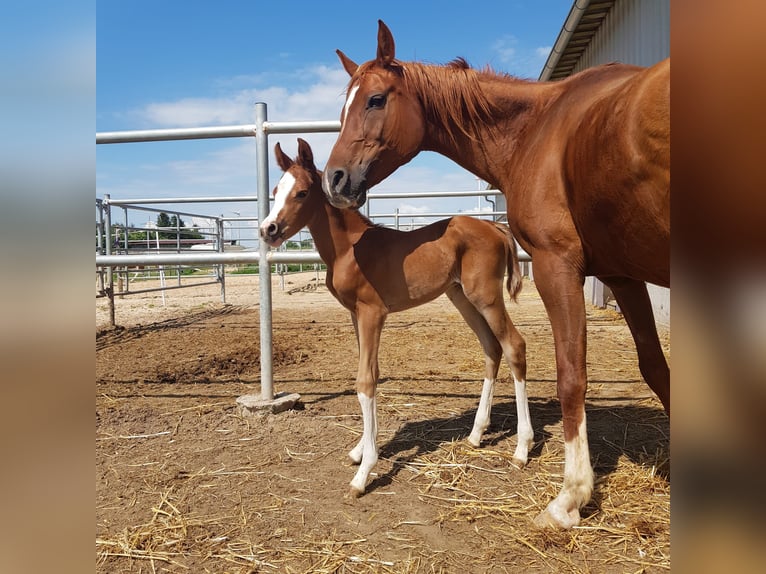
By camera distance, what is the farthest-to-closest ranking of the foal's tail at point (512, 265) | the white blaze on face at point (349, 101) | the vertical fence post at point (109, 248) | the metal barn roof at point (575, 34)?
the metal barn roof at point (575, 34), the vertical fence post at point (109, 248), the foal's tail at point (512, 265), the white blaze on face at point (349, 101)

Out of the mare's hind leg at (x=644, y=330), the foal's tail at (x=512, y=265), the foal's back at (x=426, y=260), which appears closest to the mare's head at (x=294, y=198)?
the foal's back at (x=426, y=260)

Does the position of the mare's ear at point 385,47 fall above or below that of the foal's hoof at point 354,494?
above

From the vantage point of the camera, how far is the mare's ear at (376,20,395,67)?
1.98 meters

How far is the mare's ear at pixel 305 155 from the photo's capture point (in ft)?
7.73

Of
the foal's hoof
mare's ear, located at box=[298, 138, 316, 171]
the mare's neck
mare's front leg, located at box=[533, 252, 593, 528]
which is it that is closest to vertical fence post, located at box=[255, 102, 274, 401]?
mare's ear, located at box=[298, 138, 316, 171]

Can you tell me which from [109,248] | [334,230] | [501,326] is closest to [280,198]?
[334,230]

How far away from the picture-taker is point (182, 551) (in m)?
1.64

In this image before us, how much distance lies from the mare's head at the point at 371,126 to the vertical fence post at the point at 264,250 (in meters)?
1.03

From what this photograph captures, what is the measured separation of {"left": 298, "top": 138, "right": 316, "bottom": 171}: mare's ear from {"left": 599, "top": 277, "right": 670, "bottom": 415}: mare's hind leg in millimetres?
1501

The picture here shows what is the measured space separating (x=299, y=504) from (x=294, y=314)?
548 cm

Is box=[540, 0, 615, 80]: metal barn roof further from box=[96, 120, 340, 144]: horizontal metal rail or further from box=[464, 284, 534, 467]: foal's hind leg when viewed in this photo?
box=[464, 284, 534, 467]: foal's hind leg

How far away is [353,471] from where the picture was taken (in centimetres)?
223

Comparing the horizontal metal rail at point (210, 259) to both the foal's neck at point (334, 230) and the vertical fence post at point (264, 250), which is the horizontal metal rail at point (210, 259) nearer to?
the vertical fence post at point (264, 250)
